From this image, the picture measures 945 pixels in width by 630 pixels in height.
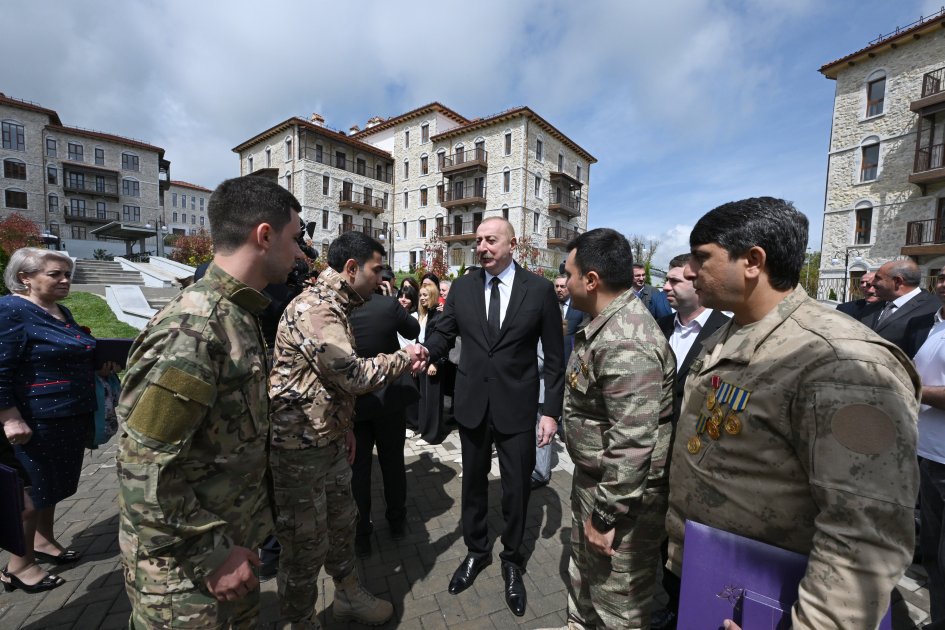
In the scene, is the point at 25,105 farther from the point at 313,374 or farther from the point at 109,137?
the point at 313,374

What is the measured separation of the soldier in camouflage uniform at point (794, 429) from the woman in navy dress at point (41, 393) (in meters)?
3.95

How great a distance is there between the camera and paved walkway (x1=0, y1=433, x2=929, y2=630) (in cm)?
268

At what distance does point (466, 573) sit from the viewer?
2.99 meters

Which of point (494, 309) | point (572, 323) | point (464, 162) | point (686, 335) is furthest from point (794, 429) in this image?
point (464, 162)

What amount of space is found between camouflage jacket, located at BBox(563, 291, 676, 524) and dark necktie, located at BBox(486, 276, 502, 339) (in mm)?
851

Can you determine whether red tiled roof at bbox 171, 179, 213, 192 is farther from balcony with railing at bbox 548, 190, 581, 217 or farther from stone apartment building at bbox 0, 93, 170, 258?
balcony with railing at bbox 548, 190, 581, 217

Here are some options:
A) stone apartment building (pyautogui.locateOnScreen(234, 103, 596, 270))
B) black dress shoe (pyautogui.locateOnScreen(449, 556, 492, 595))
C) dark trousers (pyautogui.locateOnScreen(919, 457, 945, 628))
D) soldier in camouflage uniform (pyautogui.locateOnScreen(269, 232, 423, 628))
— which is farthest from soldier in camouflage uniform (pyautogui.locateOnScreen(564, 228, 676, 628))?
stone apartment building (pyautogui.locateOnScreen(234, 103, 596, 270))

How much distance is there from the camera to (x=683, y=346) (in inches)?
130

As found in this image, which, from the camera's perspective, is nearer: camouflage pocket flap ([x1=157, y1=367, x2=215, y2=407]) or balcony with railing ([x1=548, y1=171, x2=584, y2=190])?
camouflage pocket flap ([x1=157, y1=367, x2=215, y2=407])

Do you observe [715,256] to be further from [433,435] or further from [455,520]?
[433,435]

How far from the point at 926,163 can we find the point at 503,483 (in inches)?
1043

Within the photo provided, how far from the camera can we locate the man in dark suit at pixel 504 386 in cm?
294

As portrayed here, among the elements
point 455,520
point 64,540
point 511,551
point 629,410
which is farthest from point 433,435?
point 629,410

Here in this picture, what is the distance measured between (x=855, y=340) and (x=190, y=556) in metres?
2.15
